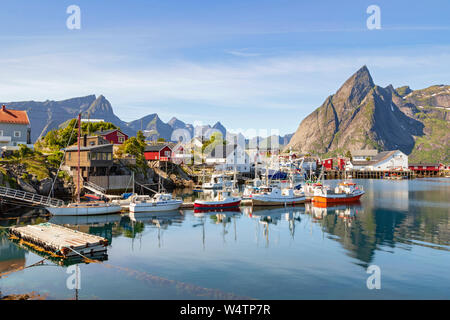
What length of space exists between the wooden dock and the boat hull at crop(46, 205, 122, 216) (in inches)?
485

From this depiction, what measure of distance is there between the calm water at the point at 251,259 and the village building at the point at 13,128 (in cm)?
3538

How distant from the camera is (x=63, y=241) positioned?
30578 mm

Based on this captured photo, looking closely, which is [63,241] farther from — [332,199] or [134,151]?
[134,151]

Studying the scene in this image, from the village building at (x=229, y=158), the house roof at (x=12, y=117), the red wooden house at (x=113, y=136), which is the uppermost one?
the house roof at (x=12, y=117)

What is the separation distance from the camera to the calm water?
23109 millimetres

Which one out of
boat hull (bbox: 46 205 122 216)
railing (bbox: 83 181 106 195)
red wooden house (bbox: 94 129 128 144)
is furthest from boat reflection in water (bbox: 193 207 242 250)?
red wooden house (bbox: 94 129 128 144)

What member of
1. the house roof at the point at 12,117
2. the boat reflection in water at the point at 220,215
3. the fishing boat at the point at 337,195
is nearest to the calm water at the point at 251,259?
the boat reflection in water at the point at 220,215

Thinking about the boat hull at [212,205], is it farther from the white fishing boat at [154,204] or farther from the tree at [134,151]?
the tree at [134,151]

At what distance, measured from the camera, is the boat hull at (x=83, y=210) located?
4844 cm

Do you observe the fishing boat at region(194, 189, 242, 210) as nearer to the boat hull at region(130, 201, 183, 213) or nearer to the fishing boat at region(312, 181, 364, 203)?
the boat hull at region(130, 201, 183, 213)

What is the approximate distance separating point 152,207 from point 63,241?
2462 centimetres
